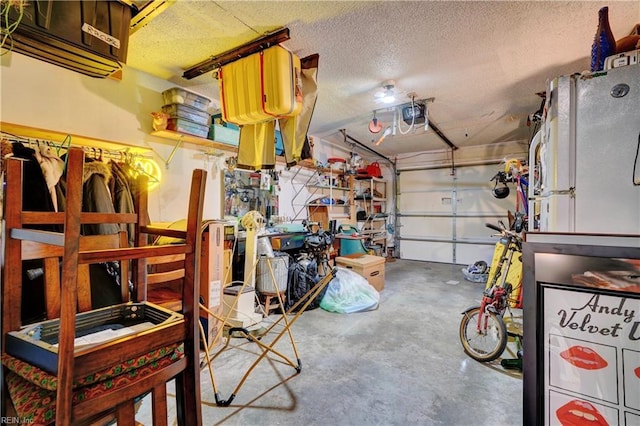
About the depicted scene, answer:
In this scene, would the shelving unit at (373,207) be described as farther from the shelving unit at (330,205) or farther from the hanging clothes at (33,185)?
the hanging clothes at (33,185)

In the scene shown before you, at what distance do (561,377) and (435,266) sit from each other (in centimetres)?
579

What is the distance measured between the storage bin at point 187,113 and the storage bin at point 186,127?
0.04 meters

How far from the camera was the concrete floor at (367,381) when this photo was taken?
170cm

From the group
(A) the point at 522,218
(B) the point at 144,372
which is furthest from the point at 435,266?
(B) the point at 144,372

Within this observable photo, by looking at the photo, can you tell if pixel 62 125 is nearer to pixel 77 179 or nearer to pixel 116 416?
pixel 77 179

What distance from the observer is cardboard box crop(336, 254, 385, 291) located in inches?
159

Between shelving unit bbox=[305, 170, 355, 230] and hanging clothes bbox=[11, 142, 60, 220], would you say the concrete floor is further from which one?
shelving unit bbox=[305, 170, 355, 230]

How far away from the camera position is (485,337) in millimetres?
2490

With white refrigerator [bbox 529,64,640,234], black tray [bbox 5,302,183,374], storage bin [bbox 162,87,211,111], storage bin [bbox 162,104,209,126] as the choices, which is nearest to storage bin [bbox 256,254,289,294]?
storage bin [bbox 162,104,209,126]

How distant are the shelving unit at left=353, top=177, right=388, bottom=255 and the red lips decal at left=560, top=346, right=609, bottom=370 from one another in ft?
17.4

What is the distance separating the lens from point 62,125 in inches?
87.6

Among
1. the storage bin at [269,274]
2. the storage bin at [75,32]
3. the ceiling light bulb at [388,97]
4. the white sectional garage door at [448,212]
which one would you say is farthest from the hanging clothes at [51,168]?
the white sectional garage door at [448,212]

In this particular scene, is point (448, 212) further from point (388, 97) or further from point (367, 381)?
point (367, 381)

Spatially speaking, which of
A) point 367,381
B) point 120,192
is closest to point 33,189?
point 120,192
